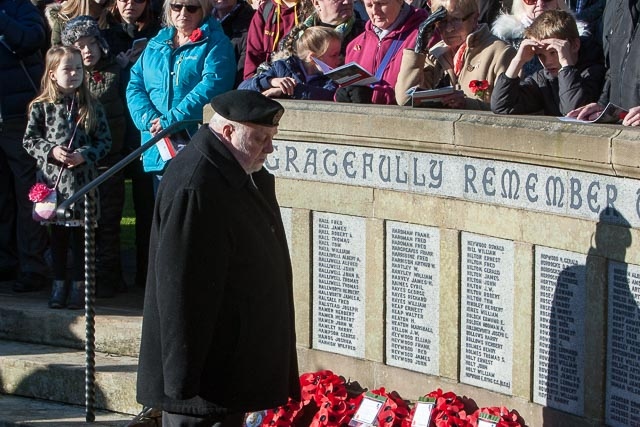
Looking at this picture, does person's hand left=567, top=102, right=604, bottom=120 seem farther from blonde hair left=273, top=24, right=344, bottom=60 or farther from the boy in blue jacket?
blonde hair left=273, top=24, right=344, bottom=60

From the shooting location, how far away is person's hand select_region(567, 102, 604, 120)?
666cm

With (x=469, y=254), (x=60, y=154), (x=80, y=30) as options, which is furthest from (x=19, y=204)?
(x=469, y=254)

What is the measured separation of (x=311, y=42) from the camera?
27.4 feet

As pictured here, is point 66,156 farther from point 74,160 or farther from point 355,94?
point 355,94

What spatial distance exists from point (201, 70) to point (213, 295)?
3829 mm

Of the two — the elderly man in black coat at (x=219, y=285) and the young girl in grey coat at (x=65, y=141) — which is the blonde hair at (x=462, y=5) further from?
the young girl in grey coat at (x=65, y=141)

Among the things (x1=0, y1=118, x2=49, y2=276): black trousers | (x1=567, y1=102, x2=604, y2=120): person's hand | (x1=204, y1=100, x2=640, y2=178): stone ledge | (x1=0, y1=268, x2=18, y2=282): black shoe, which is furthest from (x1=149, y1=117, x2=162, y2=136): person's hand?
(x1=567, y1=102, x2=604, y2=120): person's hand

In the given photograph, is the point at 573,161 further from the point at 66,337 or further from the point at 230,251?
the point at 66,337

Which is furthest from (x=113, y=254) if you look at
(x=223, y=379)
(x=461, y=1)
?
(x=223, y=379)

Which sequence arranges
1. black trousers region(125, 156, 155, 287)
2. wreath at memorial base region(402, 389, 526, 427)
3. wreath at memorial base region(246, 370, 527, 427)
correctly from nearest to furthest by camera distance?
wreath at memorial base region(402, 389, 526, 427) → wreath at memorial base region(246, 370, 527, 427) → black trousers region(125, 156, 155, 287)

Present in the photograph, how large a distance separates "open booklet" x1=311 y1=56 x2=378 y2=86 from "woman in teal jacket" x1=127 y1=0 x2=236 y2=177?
4.97 ft

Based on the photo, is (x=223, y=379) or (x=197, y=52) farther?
(x=197, y=52)

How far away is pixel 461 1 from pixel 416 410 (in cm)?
240

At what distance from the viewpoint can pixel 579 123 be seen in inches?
255
